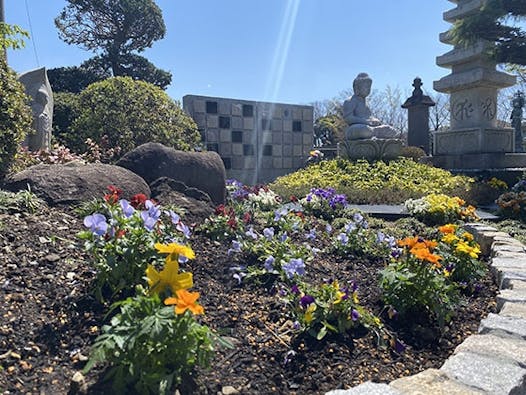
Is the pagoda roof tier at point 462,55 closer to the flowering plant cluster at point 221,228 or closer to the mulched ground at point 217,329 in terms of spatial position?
the flowering plant cluster at point 221,228

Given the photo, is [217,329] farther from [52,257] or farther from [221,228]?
[221,228]

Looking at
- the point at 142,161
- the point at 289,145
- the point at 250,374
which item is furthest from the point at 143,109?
the point at 250,374

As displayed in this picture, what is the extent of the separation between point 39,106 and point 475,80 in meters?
11.3

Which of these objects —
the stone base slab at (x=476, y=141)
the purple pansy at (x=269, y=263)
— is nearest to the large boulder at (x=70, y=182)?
the purple pansy at (x=269, y=263)

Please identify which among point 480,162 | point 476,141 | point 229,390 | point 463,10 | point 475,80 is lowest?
point 229,390

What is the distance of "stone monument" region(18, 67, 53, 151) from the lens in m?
6.93

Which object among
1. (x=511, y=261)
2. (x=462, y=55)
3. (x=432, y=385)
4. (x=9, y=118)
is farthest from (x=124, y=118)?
(x=462, y=55)

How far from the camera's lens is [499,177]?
33.6 ft

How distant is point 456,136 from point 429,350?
1196cm

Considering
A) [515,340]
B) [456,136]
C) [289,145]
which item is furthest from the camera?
[289,145]

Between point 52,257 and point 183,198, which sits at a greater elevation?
point 183,198

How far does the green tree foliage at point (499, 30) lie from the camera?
9.55 meters

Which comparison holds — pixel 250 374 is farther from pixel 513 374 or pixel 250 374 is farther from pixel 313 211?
pixel 313 211

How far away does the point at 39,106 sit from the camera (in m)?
7.10
